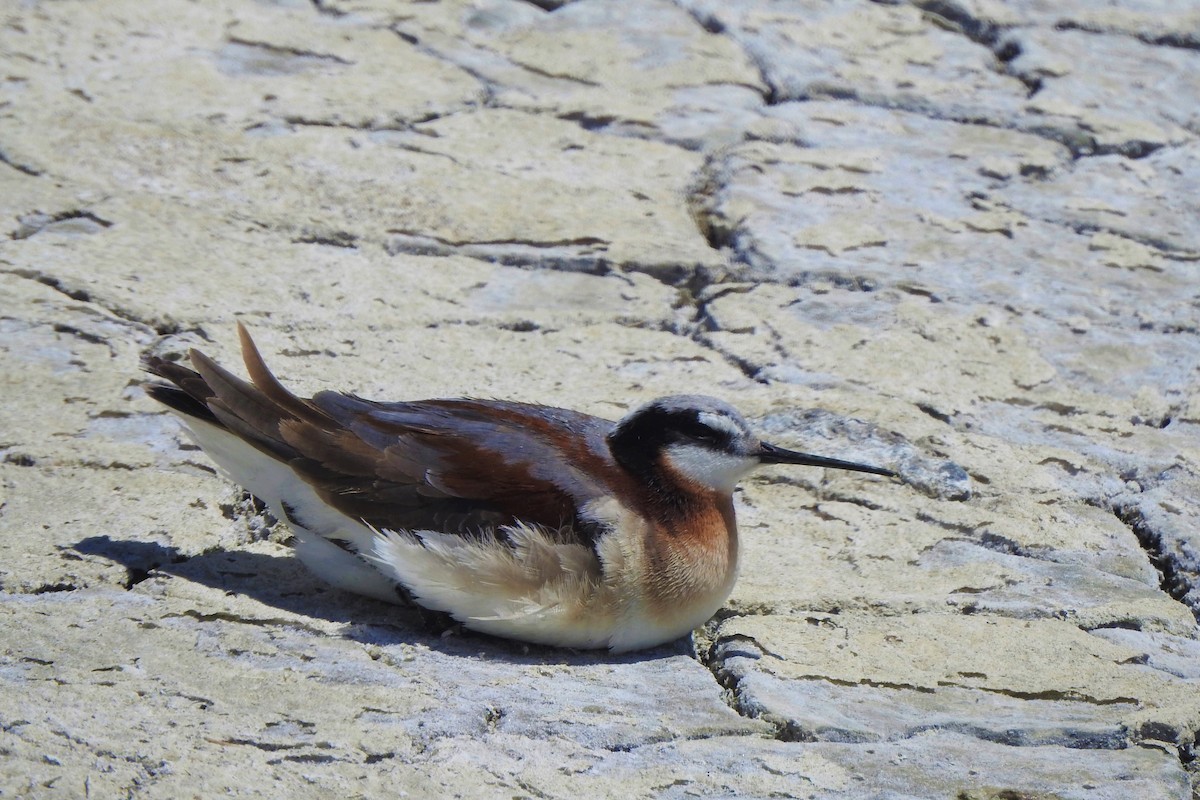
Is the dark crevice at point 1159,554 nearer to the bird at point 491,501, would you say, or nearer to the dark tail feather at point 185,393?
the bird at point 491,501

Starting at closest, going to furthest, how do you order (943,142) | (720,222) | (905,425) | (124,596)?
1. (124,596)
2. (905,425)
3. (720,222)
4. (943,142)

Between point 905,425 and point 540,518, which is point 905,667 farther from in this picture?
point 905,425

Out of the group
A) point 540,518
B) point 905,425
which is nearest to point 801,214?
point 905,425

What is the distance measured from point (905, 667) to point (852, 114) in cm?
395

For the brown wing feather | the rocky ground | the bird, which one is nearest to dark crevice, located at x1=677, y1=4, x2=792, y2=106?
the rocky ground

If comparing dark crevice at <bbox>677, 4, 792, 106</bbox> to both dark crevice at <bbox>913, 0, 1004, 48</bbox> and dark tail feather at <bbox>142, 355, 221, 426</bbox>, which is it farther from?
dark tail feather at <bbox>142, 355, 221, 426</bbox>

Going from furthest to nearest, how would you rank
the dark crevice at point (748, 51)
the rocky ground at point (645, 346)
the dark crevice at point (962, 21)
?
the dark crevice at point (962, 21) → the dark crevice at point (748, 51) → the rocky ground at point (645, 346)

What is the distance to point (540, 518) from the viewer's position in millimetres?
3648

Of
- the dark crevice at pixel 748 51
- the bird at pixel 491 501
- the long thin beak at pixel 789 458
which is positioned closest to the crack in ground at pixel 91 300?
the bird at pixel 491 501

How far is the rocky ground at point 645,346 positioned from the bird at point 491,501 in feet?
0.46

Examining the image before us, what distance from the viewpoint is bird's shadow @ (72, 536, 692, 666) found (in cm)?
363

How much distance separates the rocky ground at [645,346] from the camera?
3.13m

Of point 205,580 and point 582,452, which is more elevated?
point 582,452

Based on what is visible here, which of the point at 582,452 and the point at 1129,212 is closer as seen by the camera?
the point at 582,452
